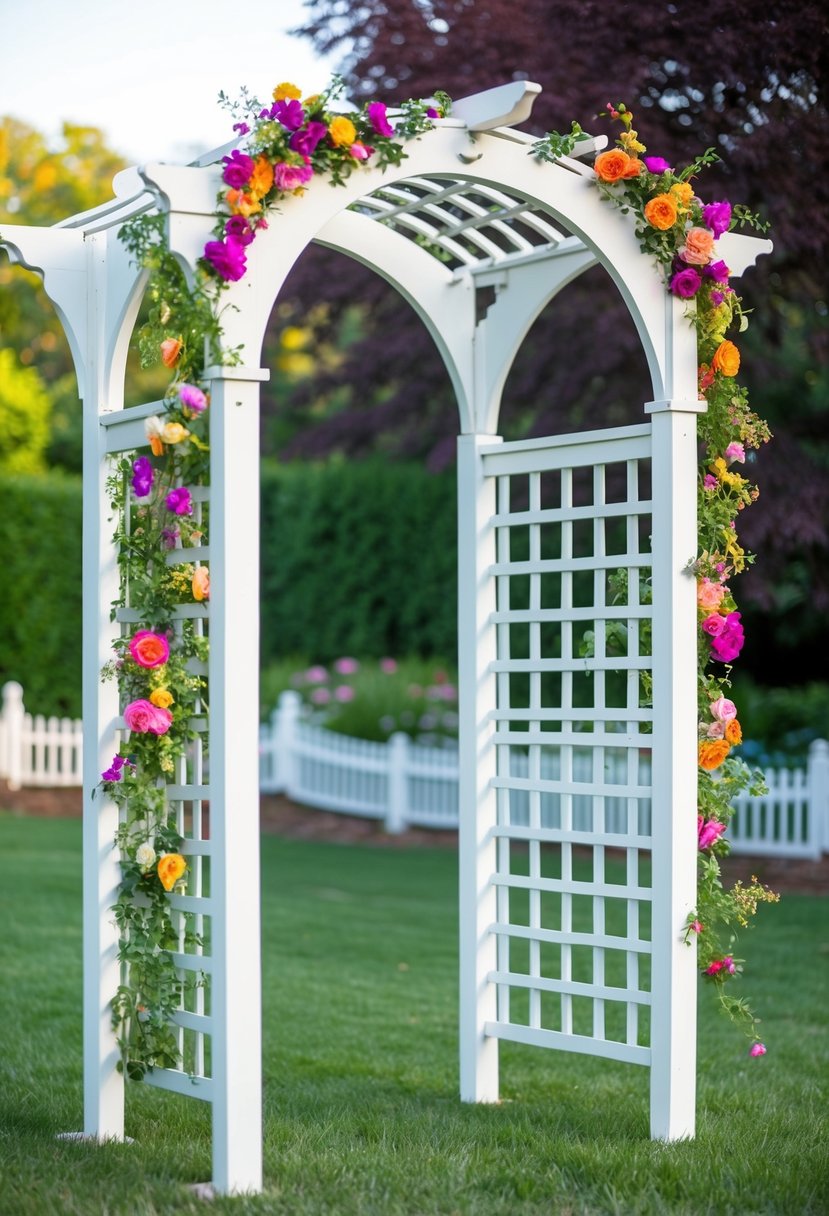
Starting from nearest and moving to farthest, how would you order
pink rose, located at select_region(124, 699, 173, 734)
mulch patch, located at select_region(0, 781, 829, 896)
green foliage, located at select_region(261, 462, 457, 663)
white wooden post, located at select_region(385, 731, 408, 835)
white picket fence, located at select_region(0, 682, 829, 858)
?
pink rose, located at select_region(124, 699, 173, 734) < mulch patch, located at select_region(0, 781, 829, 896) < white picket fence, located at select_region(0, 682, 829, 858) < white wooden post, located at select_region(385, 731, 408, 835) < green foliage, located at select_region(261, 462, 457, 663)

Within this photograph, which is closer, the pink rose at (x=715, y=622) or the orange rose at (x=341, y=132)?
the orange rose at (x=341, y=132)

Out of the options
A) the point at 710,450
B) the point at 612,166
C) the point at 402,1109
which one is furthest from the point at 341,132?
the point at 402,1109

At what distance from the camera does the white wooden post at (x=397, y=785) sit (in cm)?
1155

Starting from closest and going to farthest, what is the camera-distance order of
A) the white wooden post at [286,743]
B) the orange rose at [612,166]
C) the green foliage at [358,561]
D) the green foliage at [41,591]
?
the orange rose at [612,166] → the white wooden post at [286,743] → the green foliage at [358,561] → the green foliage at [41,591]

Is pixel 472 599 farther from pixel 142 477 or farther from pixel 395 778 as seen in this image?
pixel 395 778

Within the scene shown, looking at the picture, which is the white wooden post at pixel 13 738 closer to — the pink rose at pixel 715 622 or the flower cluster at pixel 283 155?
the pink rose at pixel 715 622

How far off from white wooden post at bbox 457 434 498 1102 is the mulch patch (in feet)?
17.3

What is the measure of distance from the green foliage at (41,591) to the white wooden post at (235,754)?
1130 centimetres

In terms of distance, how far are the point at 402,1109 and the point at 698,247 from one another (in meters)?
2.62

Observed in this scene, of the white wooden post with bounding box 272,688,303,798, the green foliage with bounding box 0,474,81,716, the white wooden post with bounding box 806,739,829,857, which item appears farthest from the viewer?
the green foliage with bounding box 0,474,81,716

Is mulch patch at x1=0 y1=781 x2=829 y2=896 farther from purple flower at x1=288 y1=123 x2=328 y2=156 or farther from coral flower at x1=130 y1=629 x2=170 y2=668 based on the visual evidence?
purple flower at x1=288 y1=123 x2=328 y2=156

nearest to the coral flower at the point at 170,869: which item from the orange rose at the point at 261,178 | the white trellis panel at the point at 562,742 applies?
the white trellis panel at the point at 562,742

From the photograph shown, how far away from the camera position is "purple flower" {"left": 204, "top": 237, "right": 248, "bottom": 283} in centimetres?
339

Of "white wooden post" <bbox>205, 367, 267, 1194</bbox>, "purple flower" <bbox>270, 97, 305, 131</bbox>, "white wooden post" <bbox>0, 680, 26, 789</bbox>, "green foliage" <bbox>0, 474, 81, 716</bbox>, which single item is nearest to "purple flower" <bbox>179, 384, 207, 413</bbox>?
"white wooden post" <bbox>205, 367, 267, 1194</bbox>
